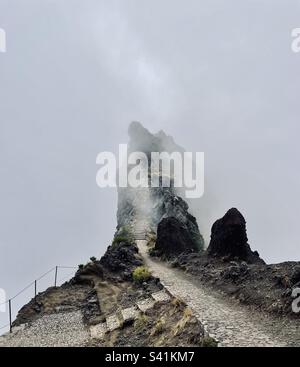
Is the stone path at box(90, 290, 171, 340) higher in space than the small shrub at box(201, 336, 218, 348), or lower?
lower

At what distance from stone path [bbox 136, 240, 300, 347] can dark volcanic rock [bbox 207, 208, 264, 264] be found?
8.34 meters

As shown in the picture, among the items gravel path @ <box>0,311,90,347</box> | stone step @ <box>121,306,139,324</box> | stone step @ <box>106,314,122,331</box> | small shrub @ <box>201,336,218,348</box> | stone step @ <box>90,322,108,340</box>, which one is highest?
small shrub @ <box>201,336,218,348</box>

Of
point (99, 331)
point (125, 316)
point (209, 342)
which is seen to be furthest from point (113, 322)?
point (209, 342)

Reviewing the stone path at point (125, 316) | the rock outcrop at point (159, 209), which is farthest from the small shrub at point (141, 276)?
the rock outcrop at point (159, 209)

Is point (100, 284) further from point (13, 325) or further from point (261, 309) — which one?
point (261, 309)

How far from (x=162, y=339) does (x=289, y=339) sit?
5.42 meters

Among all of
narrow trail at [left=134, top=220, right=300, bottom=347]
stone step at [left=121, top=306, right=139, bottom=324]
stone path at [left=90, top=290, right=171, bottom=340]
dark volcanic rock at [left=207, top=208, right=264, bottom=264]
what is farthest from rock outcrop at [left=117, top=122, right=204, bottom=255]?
stone step at [left=121, top=306, right=139, bottom=324]

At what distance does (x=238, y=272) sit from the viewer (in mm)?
26688

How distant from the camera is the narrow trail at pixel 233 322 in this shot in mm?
14273

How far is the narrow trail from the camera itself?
14273mm

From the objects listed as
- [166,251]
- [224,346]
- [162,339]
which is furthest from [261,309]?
[166,251]

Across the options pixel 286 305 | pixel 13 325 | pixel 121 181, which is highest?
pixel 121 181

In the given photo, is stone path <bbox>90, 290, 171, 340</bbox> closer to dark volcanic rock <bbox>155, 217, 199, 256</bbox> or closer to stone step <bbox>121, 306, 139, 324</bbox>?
stone step <bbox>121, 306, 139, 324</bbox>

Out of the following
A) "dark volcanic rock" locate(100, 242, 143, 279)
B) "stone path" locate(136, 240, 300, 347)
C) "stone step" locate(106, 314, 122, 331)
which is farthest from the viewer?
"dark volcanic rock" locate(100, 242, 143, 279)
